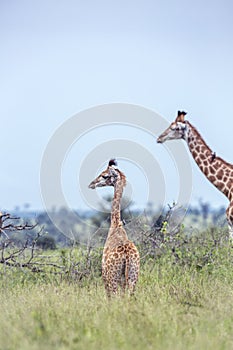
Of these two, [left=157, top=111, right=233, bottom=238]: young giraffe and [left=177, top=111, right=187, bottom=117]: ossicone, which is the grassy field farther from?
[left=177, top=111, right=187, bottom=117]: ossicone

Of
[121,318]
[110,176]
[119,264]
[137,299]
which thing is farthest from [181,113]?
[121,318]

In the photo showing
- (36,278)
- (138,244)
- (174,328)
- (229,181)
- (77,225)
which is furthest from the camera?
(77,225)

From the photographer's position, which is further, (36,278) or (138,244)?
(138,244)

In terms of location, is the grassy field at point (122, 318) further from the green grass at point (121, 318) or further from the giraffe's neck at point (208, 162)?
the giraffe's neck at point (208, 162)

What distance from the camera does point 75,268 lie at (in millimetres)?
9781

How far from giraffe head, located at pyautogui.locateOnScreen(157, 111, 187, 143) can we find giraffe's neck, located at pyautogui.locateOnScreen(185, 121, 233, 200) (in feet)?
0.26

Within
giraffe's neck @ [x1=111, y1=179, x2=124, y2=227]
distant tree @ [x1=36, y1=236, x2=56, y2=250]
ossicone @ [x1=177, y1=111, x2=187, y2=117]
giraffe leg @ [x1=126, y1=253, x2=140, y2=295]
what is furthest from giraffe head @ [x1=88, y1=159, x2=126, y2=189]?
distant tree @ [x1=36, y1=236, x2=56, y2=250]

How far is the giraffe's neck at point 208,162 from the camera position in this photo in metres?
8.32

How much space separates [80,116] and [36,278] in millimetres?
2795

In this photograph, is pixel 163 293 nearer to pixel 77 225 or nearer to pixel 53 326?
pixel 53 326

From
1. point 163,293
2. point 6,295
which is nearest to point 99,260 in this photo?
point 6,295

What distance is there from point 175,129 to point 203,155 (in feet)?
1.61

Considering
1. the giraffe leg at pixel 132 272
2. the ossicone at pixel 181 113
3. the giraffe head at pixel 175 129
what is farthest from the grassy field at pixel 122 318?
the ossicone at pixel 181 113

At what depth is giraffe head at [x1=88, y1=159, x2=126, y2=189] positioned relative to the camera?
8078 millimetres
